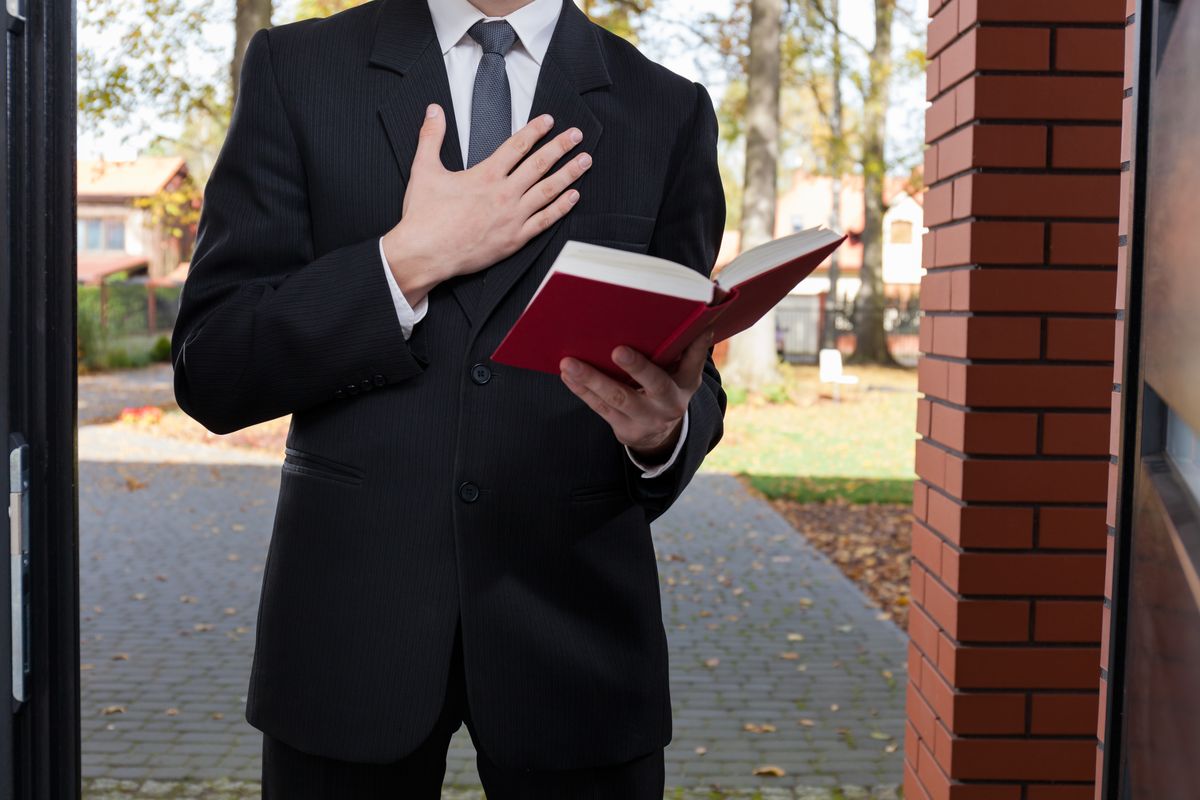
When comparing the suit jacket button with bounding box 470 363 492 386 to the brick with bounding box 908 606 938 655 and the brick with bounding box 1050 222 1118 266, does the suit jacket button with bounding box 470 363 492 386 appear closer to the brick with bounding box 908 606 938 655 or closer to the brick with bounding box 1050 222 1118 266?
the brick with bounding box 1050 222 1118 266

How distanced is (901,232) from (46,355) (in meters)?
65.2

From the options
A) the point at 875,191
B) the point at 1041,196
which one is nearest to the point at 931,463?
the point at 1041,196

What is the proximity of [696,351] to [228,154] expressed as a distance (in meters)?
0.71

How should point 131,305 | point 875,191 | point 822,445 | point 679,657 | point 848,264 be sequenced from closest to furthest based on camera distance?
point 679,657 < point 822,445 < point 875,191 < point 131,305 < point 848,264

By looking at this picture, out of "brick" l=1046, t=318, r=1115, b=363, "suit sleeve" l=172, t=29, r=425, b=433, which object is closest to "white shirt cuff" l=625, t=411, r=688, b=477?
"suit sleeve" l=172, t=29, r=425, b=433

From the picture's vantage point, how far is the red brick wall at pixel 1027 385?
300 cm

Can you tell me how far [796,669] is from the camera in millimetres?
5969

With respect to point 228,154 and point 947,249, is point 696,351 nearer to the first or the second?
point 228,154

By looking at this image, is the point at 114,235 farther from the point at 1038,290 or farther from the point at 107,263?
the point at 1038,290

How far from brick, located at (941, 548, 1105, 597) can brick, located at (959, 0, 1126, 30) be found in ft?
4.10

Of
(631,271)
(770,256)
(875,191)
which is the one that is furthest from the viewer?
(875,191)

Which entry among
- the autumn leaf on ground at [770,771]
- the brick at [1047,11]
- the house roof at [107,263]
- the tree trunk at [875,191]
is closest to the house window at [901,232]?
the tree trunk at [875,191]

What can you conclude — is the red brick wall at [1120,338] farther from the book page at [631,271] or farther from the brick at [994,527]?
the brick at [994,527]

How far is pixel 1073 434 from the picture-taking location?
3.07 m
